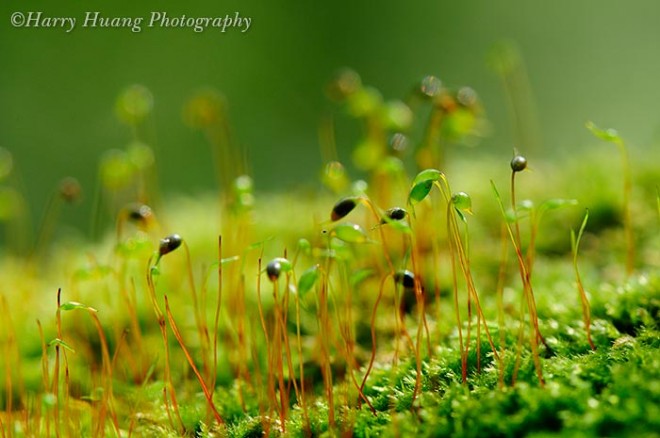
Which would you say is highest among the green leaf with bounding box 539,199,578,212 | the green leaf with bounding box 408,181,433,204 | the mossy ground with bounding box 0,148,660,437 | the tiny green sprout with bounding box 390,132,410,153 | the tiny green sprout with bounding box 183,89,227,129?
the tiny green sprout with bounding box 183,89,227,129

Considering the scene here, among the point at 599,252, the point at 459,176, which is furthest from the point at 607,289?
the point at 459,176

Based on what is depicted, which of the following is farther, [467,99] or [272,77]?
[272,77]

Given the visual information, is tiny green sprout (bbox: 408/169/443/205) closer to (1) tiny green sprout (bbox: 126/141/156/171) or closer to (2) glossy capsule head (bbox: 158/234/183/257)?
(2) glossy capsule head (bbox: 158/234/183/257)

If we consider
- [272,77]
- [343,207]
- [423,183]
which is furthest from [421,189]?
[272,77]

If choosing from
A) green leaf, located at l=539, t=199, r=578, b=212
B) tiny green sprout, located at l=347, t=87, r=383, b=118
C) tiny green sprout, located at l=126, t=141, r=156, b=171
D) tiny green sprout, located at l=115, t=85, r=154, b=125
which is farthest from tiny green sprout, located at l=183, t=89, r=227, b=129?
green leaf, located at l=539, t=199, r=578, b=212

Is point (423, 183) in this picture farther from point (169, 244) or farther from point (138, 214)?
point (138, 214)

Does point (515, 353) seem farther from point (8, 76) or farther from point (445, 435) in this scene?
point (8, 76)
